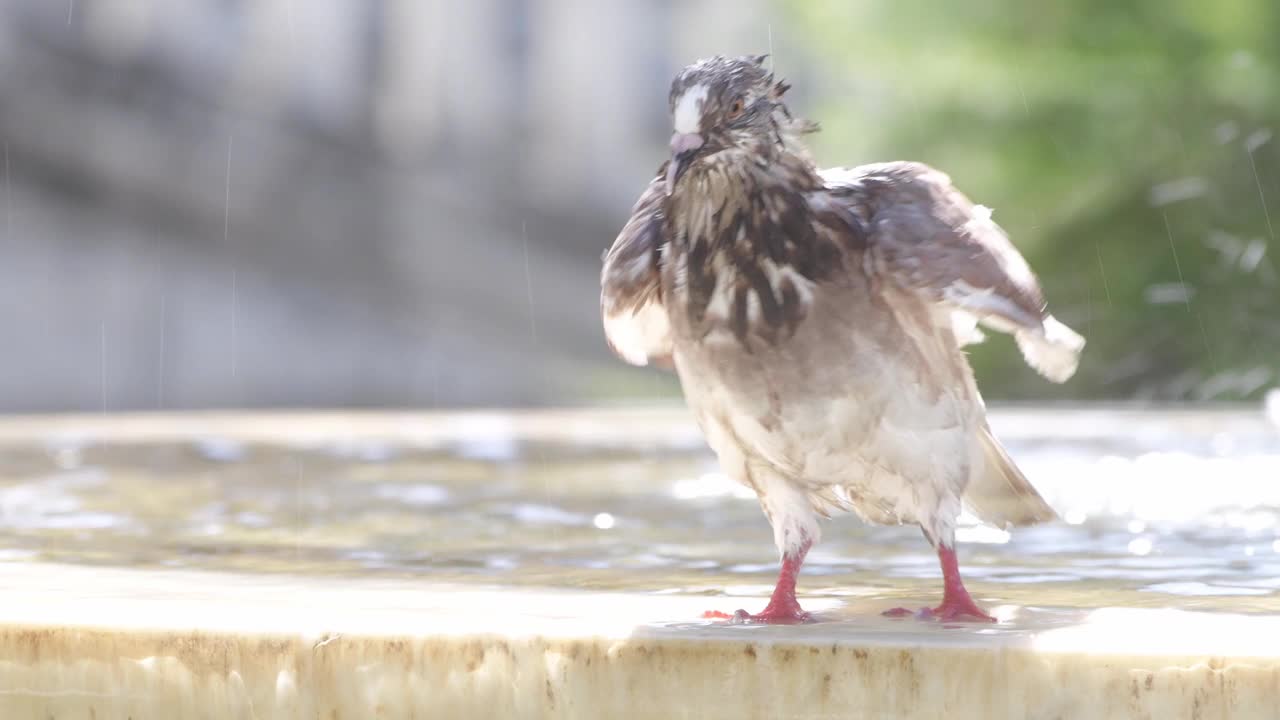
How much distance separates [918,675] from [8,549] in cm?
212

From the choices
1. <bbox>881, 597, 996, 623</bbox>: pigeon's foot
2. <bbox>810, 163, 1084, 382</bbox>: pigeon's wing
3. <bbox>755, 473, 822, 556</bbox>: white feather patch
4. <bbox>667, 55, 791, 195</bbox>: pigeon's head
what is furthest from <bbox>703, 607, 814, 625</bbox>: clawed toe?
<bbox>667, 55, 791, 195</bbox>: pigeon's head

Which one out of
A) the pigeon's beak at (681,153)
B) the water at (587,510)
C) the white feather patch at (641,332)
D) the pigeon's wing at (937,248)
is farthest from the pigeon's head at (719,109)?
the water at (587,510)

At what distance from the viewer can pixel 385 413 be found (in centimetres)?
807

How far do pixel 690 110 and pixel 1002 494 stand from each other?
1011mm

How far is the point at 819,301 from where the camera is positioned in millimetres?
2826

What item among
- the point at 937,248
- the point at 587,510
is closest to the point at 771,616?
the point at 937,248

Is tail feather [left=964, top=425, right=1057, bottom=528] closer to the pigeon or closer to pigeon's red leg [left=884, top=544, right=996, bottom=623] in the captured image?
the pigeon

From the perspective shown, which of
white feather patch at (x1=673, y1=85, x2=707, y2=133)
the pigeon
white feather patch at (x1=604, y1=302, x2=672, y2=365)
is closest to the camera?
white feather patch at (x1=673, y1=85, x2=707, y2=133)

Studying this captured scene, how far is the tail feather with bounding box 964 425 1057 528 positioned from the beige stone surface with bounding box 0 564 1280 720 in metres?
0.81

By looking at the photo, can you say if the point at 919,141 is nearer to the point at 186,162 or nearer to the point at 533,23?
the point at 533,23

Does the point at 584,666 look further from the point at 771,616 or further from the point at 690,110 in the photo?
the point at 690,110

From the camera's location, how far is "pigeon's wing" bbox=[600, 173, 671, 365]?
305 cm

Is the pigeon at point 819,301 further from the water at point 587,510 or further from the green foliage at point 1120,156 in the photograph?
the green foliage at point 1120,156

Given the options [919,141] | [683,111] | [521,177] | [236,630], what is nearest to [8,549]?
[236,630]
